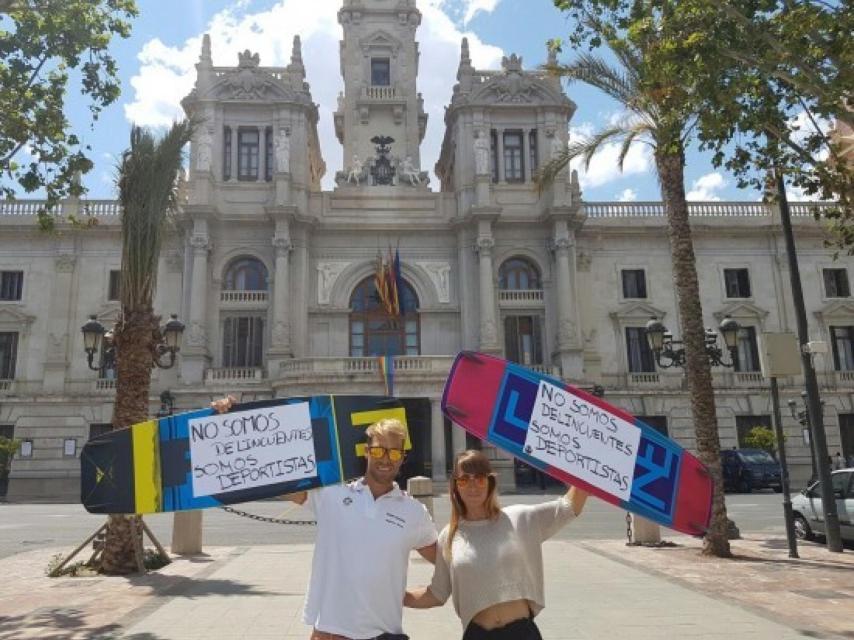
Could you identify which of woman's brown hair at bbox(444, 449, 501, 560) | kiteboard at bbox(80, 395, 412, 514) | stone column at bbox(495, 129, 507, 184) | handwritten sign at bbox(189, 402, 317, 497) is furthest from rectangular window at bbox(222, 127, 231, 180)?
woman's brown hair at bbox(444, 449, 501, 560)

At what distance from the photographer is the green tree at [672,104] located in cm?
1019

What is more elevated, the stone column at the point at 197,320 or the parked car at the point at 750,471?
the stone column at the point at 197,320

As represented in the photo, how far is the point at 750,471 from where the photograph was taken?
97.3 feet

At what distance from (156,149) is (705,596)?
11439 mm

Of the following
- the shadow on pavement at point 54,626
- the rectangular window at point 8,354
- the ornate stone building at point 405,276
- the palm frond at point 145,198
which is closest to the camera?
the shadow on pavement at point 54,626

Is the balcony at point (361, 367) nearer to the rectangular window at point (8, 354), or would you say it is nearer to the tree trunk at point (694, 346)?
the rectangular window at point (8, 354)

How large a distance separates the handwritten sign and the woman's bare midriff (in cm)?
154

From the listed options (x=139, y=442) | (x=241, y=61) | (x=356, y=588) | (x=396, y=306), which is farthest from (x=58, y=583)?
(x=241, y=61)

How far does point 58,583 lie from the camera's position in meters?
10.5

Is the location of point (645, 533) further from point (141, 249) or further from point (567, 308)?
point (567, 308)

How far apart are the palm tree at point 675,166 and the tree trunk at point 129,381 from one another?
30.0 ft

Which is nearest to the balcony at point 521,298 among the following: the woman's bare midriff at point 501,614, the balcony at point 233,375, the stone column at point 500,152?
the stone column at point 500,152

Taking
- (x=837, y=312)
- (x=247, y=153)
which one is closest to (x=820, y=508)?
(x=837, y=312)

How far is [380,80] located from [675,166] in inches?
1235
